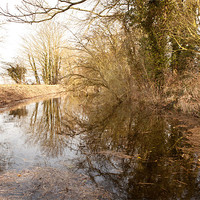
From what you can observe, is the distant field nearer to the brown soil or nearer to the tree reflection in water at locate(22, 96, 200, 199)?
the brown soil

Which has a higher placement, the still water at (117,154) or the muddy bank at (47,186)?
the still water at (117,154)

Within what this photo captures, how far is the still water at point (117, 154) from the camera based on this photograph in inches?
120

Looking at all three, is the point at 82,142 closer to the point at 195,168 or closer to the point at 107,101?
the point at 195,168

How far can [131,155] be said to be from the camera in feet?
14.0

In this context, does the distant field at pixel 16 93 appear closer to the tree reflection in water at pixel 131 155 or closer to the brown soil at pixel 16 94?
the brown soil at pixel 16 94

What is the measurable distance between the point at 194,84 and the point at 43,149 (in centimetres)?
654

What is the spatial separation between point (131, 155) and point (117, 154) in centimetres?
34

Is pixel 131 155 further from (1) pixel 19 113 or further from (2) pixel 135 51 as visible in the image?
(2) pixel 135 51

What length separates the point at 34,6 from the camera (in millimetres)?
7535

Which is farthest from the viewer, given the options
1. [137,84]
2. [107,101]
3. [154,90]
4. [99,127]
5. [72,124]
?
[107,101]

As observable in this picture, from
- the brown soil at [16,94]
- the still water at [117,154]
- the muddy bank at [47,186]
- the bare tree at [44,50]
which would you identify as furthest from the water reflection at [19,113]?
the bare tree at [44,50]

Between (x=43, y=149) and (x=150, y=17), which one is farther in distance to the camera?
(x=150, y=17)

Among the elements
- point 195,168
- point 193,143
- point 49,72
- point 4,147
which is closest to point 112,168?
point 195,168

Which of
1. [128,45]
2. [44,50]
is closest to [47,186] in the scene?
[128,45]
